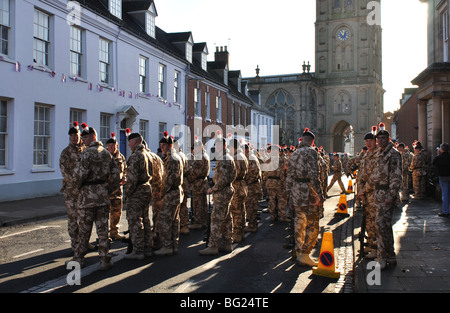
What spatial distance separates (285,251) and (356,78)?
8007cm

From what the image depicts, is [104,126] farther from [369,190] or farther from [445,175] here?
[369,190]

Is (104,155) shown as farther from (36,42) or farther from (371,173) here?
(36,42)

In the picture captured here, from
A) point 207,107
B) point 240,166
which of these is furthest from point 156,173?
point 207,107

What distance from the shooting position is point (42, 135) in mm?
15797

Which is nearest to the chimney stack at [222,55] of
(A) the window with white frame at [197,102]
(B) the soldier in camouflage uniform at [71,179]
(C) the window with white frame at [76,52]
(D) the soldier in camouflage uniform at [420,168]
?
(A) the window with white frame at [197,102]

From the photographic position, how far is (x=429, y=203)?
48.2 feet

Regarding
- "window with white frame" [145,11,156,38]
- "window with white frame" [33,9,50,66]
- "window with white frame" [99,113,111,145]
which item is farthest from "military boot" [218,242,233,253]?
"window with white frame" [145,11,156,38]

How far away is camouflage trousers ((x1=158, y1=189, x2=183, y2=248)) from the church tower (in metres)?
77.2

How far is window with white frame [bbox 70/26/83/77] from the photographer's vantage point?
17.4 meters

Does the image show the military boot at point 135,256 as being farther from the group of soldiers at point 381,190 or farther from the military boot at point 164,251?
the group of soldiers at point 381,190

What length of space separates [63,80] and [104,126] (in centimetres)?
A: 367

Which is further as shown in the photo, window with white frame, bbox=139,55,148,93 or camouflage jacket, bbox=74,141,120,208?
window with white frame, bbox=139,55,148,93

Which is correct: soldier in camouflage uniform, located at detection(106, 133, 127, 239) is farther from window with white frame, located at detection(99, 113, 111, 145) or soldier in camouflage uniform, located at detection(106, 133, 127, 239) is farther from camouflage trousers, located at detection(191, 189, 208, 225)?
window with white frame, located at detection(99, 113, 111, 145)
